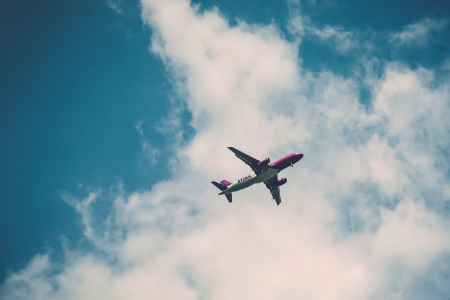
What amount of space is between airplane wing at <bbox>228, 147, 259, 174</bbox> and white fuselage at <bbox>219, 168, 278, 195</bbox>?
5.12 ft

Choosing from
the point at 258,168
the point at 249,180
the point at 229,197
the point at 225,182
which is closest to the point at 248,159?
the point at 258,168

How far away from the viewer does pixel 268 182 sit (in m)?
80.2

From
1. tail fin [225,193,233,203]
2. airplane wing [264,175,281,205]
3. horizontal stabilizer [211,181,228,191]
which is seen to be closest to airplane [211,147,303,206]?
horizontal stabilizer [211,181,228,191]

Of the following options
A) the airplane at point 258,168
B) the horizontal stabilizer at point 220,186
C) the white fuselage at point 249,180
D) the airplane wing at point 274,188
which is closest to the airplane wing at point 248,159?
the airplane at point 258,168

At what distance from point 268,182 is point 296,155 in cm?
1519

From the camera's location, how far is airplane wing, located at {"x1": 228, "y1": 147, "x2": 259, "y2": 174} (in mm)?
68438

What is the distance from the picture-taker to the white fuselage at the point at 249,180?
69.8 meters

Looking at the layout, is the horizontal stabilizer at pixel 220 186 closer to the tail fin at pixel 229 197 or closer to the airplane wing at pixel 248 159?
the tail fin at pixel 229 197

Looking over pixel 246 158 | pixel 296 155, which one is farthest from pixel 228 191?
pixel 296 155

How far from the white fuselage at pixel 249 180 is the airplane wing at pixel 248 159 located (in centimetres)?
156

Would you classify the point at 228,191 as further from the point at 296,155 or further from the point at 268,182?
the point at 296,155

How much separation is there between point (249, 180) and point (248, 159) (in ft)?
18.3

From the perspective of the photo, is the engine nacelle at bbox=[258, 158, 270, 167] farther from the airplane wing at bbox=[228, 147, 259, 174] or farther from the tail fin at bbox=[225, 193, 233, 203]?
the tail fin at bbox=[225, 193, 233, 203]

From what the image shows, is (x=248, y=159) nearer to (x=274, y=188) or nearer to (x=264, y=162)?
(x=264, y=162)
